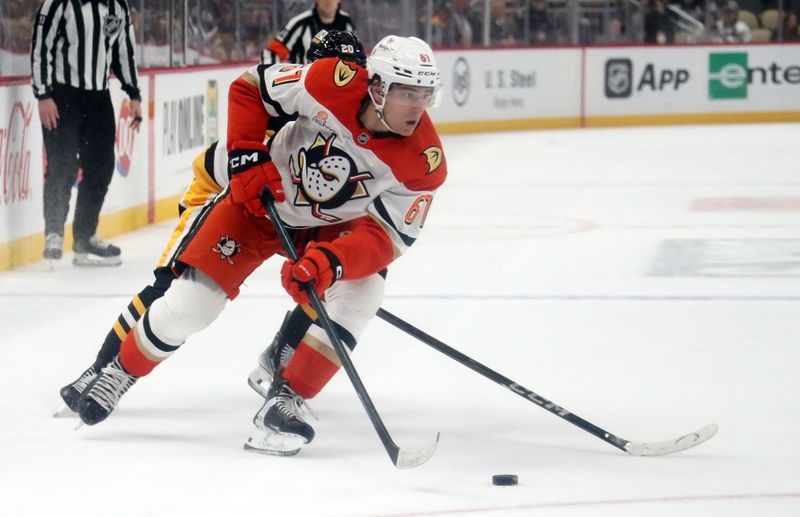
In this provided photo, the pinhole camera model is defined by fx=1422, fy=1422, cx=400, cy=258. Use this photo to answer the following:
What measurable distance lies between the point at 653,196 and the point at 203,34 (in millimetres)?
3138

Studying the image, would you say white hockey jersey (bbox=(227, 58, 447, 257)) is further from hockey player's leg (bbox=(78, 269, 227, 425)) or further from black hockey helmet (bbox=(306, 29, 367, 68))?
black hockey helmet (bbox=(306, 29, 367, 68))

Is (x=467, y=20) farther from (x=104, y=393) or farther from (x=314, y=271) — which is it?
(x=314, y=271)

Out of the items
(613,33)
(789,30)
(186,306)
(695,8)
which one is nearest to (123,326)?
(186,306)

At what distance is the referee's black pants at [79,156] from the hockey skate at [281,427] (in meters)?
3.08

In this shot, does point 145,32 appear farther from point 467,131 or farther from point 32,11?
point 467,131

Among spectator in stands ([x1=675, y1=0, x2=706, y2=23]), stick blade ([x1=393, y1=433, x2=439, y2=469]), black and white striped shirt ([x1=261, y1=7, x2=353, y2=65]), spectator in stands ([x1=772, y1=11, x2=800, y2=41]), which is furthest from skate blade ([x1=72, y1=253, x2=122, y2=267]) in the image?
spectator in stands ([x1=772, y1=11, x2=800, y2=41])

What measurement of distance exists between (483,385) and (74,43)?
2961 millimetres

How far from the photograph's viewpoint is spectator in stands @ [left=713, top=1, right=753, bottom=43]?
49.6ft

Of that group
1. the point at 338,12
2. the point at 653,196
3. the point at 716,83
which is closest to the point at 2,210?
the point at 338,12

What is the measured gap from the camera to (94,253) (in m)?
6.24

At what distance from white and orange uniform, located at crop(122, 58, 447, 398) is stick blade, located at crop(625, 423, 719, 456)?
2.29ft

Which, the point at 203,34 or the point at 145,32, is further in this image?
the point at 203,34

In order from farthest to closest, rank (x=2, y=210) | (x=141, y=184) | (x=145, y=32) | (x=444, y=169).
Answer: (x=145, y=32)
(x=141, y=184)
(x=2, y=210)
(x=444, y=169)

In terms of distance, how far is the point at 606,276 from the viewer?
6031mm
